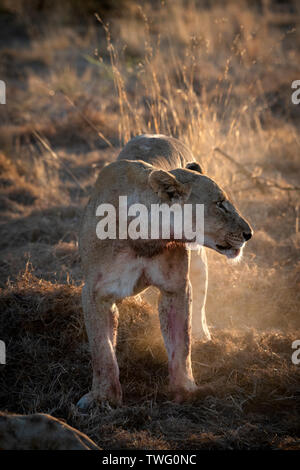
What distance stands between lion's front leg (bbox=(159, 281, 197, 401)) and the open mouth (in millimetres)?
336

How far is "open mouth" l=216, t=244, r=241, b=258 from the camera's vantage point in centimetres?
Answer: 312

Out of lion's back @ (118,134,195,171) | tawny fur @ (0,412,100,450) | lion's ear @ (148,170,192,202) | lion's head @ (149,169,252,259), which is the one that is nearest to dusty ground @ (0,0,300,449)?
tawny fur @ (0,412,100,450)

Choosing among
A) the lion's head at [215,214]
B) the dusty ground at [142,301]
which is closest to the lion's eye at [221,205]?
the lion's head at [215,214]

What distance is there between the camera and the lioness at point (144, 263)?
119 inches

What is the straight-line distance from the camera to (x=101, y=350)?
3148 millimetres

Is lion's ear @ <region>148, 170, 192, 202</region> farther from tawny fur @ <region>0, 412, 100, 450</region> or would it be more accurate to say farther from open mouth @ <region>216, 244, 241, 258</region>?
tawny fur @ <region>0, 412, 100, 450</region>

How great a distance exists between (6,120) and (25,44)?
6.34 metres

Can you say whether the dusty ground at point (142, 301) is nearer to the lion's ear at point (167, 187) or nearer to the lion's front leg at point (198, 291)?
the lion's front leg at point (198, 291)

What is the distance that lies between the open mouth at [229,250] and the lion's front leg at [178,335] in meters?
0.34

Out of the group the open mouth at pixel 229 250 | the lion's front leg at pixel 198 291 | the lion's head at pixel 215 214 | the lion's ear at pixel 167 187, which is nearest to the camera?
the lion's ear at pixel 167 187

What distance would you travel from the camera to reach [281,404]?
3.29 metres

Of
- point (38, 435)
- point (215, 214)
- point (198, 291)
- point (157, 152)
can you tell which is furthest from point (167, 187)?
point (198, 291)

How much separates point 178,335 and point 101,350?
0.49 metres
